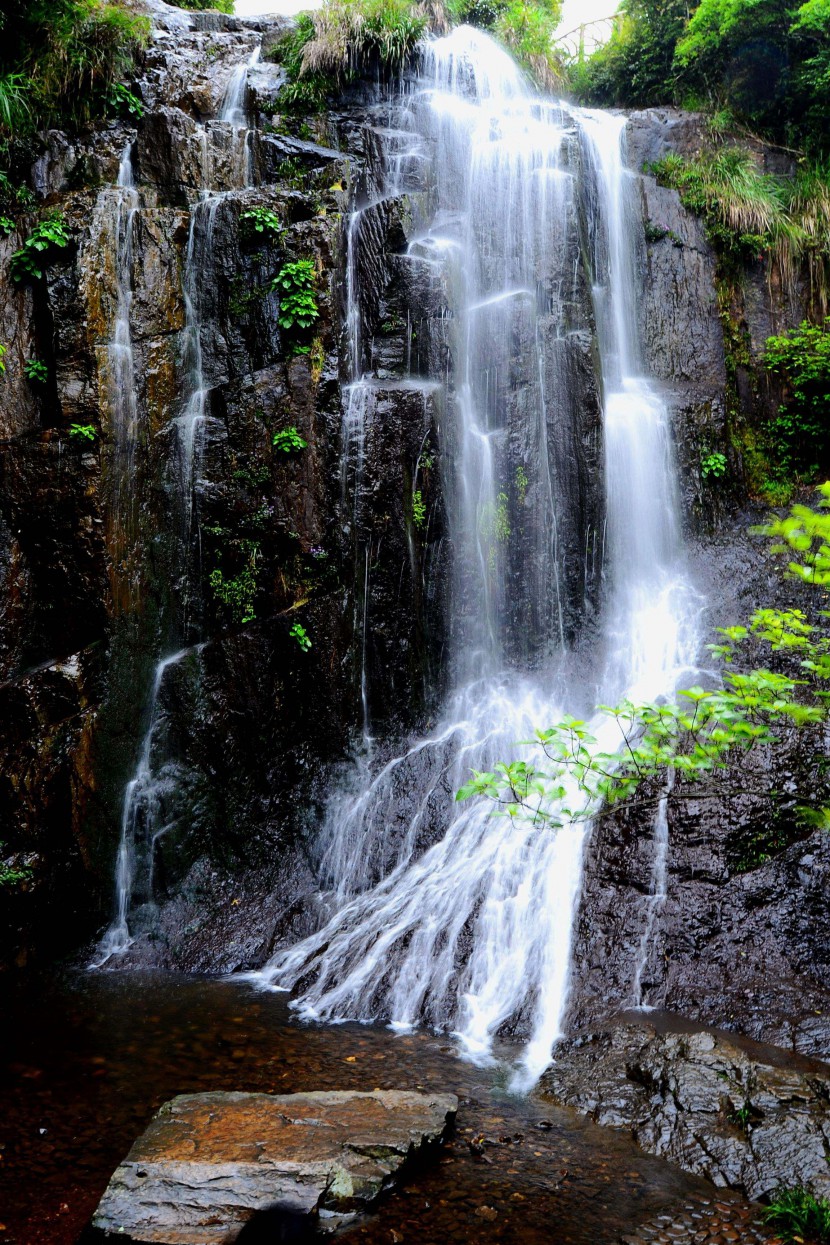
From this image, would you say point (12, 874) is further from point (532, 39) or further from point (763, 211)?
point (532, 39)

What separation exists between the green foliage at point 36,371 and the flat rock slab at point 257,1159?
7562mm

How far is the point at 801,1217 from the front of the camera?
360cm

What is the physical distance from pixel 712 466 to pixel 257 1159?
9849 mm

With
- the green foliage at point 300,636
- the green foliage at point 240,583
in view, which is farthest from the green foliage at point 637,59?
the green foliage at point 300,636

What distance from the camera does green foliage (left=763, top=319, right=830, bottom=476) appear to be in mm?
11164

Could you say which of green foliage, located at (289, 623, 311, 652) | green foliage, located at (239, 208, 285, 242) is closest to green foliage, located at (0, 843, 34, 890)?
green foliage, located at (289, 623, 311, 652)

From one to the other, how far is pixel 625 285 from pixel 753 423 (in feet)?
8.99

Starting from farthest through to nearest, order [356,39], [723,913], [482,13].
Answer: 1. [482,13]
2. [356,39]
3. [723,913]

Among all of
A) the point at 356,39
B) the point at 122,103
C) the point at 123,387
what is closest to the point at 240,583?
the point at 123,387

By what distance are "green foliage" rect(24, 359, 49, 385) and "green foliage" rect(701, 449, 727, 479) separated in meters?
8.26

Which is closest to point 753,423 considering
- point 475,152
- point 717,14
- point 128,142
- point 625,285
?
point 625,285

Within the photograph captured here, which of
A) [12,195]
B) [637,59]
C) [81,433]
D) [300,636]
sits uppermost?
[637,59]

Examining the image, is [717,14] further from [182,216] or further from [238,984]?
[238,984]

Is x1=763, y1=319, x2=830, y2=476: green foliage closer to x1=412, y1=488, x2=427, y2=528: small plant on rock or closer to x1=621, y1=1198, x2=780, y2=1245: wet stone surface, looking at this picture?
x1=412, y1=488, x2=427, y2=528: small plant on rock
